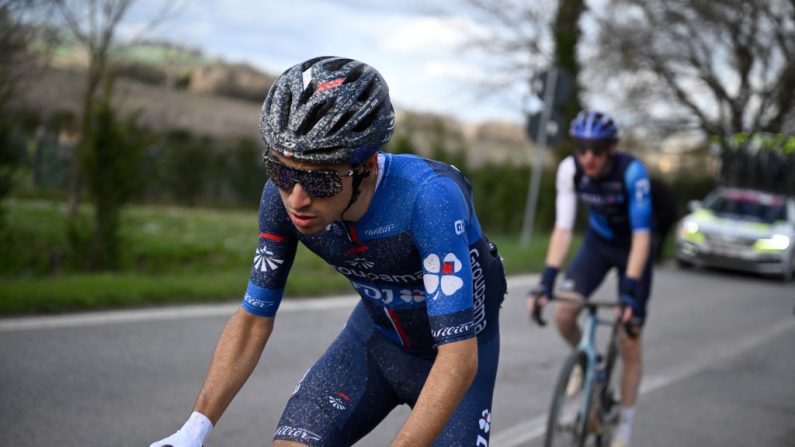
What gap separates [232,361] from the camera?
8.21 feet

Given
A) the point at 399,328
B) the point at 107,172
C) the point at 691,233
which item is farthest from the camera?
the point at 691,233

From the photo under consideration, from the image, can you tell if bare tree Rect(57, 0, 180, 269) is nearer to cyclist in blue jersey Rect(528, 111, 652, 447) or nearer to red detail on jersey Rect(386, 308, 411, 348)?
cyclist in blue jersey Rect(528, 111, 652, 447)

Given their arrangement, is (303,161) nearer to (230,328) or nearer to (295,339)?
(230,328)

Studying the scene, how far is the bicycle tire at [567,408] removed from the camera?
15.9ft

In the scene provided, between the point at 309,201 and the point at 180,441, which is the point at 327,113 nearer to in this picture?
the point at 309,201

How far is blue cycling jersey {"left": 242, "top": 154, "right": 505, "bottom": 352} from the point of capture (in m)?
2.42

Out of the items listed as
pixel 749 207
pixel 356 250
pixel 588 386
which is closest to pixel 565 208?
pixel 588 386

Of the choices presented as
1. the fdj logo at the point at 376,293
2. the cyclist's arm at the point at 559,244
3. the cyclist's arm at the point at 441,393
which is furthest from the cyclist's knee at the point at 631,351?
the cyclist's arm at the point at 441,393

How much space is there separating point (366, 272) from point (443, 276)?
0.37 meters

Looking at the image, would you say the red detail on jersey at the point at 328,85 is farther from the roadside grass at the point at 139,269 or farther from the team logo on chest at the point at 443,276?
the roadside grass at the point at 139,269

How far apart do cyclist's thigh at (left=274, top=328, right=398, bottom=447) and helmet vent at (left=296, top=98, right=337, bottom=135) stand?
905 mm

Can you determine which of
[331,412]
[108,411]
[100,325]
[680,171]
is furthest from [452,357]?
[680,171]

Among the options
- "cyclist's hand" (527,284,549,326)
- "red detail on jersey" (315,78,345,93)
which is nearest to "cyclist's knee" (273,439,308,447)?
"red detail on jersey" (315,78,345,93)

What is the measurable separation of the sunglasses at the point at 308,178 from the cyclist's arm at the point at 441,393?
0.54 meters
